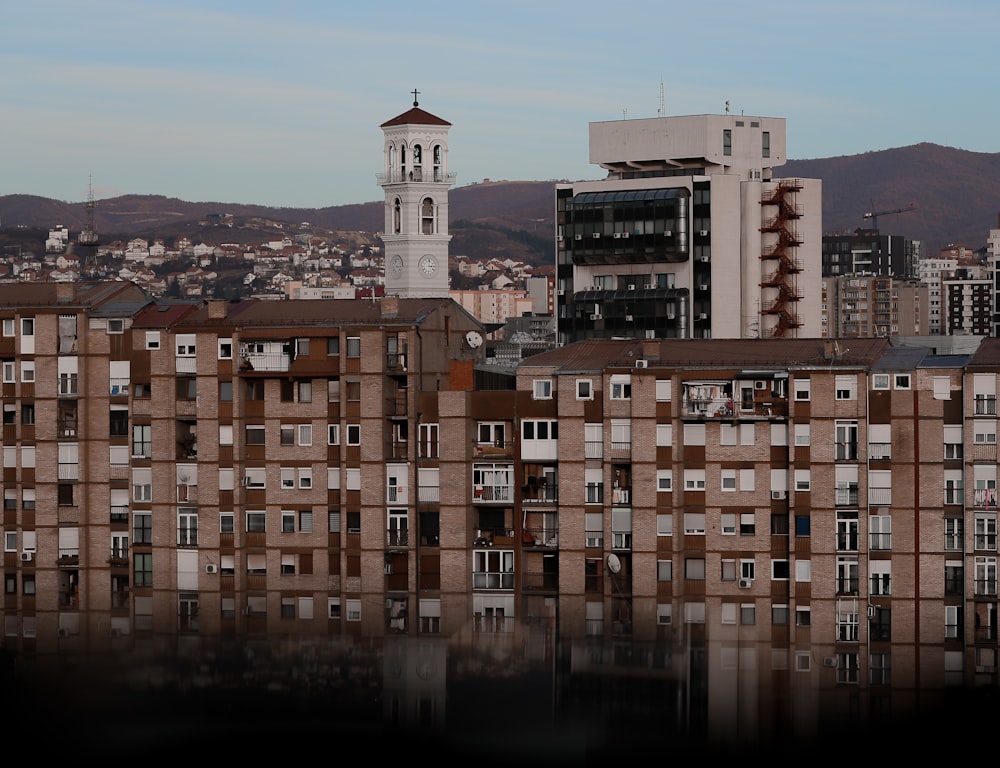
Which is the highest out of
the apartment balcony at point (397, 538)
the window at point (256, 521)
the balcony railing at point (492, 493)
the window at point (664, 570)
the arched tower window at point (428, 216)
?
the arched tower window at point (428, 216)

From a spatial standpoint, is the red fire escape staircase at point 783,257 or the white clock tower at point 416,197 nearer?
the red fire escape staircase at point 783,257

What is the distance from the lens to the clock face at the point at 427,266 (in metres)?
171

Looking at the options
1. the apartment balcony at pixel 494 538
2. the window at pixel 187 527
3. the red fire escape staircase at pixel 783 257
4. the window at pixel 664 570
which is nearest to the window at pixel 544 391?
the apartment balcony at pixel 494 538

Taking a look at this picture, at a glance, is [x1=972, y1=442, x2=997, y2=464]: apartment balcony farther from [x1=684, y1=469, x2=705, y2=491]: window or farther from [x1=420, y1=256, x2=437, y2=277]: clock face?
[x1=420, y1=256, x2=437, y2=277]: clock face

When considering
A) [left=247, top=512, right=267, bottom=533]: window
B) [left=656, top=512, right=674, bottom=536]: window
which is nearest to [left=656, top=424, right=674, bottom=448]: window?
[left=656, top=512, right=674, bottom=536]: window

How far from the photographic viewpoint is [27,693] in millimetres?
69875

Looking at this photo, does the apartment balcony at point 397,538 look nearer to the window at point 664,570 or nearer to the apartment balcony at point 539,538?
the apartment balcony at point 539,538

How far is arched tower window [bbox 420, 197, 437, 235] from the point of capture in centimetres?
17125

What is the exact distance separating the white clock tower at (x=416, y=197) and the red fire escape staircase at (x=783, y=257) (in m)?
34.6

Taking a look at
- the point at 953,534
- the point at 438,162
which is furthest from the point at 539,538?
the point at 438,162

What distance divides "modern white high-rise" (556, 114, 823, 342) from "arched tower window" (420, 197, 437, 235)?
26.0 m

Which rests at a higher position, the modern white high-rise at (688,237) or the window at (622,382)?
the modern white high-rise at (688,237)

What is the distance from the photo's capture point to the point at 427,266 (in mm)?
170875

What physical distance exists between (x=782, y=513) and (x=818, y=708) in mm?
11408
